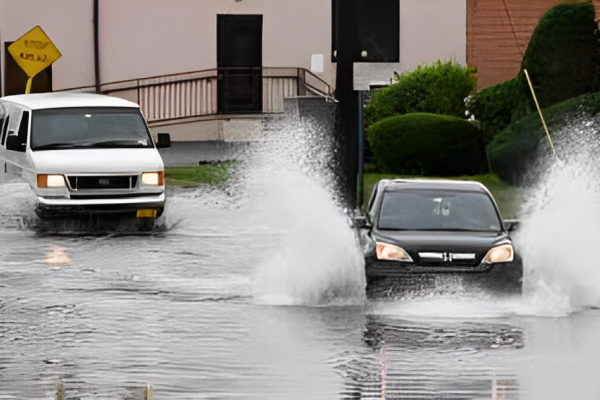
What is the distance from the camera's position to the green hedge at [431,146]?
26.4 m

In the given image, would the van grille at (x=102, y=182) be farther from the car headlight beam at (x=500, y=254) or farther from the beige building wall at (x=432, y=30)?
the beige building wall at (x=432, y=30)

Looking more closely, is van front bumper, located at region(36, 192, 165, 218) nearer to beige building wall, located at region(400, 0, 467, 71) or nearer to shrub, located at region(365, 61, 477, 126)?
shrub, located at region(365, 61, 477, 126)

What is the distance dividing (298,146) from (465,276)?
14260mm

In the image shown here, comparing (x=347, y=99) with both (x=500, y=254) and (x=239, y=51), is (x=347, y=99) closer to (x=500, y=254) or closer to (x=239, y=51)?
(x=500, y=254)

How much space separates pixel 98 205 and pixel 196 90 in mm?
16613

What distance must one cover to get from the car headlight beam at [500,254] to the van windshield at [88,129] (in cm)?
906

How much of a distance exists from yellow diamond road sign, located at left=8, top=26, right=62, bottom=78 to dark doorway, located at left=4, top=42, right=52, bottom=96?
17.3 ft

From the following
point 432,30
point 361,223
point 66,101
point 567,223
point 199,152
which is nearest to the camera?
point 361,223

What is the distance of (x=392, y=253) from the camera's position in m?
13.6

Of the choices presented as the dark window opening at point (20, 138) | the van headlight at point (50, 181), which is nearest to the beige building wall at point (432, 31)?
the dark window opening at point (20, 138)

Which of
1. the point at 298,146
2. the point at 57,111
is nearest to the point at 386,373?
the point at 57,111

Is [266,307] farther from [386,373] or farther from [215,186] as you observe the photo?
[215,186]

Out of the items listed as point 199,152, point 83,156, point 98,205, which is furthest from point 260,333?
point 199,152

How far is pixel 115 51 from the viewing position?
123 ft
